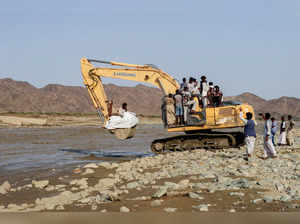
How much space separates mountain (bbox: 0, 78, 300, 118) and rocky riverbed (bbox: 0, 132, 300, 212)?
105252 millimetres

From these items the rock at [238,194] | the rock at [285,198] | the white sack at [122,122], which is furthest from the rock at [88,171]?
the rock at [285,198]

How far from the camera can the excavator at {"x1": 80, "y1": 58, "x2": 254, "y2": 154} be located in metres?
14.9

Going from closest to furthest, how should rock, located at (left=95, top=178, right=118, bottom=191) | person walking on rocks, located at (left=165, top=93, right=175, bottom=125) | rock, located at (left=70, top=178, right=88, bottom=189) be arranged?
rock, located at (left=95, top=178, right=118, bottom=191) < rock, located at (left=70, top=178, right=88, bottom=189) < person walking on rocks, located at (left=165, top=93, right=175, bottom=125)

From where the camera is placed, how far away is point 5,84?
470ft

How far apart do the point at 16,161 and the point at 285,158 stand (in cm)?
1153

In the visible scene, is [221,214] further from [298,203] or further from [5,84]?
[5,84]

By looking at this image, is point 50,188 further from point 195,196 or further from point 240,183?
point 240,183

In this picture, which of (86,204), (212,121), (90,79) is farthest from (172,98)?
(86,204)

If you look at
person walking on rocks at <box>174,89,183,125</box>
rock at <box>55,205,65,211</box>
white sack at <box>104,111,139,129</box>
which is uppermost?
person walking on rocks at <box>174,89,183,125</box>

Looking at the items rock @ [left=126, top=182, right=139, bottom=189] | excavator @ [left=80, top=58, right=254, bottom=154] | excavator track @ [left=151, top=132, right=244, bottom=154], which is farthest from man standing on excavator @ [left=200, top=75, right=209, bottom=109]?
rock @ [left=126, top=182, right=139, bottom=189]

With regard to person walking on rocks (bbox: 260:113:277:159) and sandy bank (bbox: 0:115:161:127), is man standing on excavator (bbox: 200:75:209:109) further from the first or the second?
sandy bank (bbox: 0:115:161:127)

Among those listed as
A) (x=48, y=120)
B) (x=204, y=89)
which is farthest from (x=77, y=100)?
(x=204, y=89)

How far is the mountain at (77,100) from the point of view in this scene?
126m

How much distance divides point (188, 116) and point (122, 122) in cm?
298
